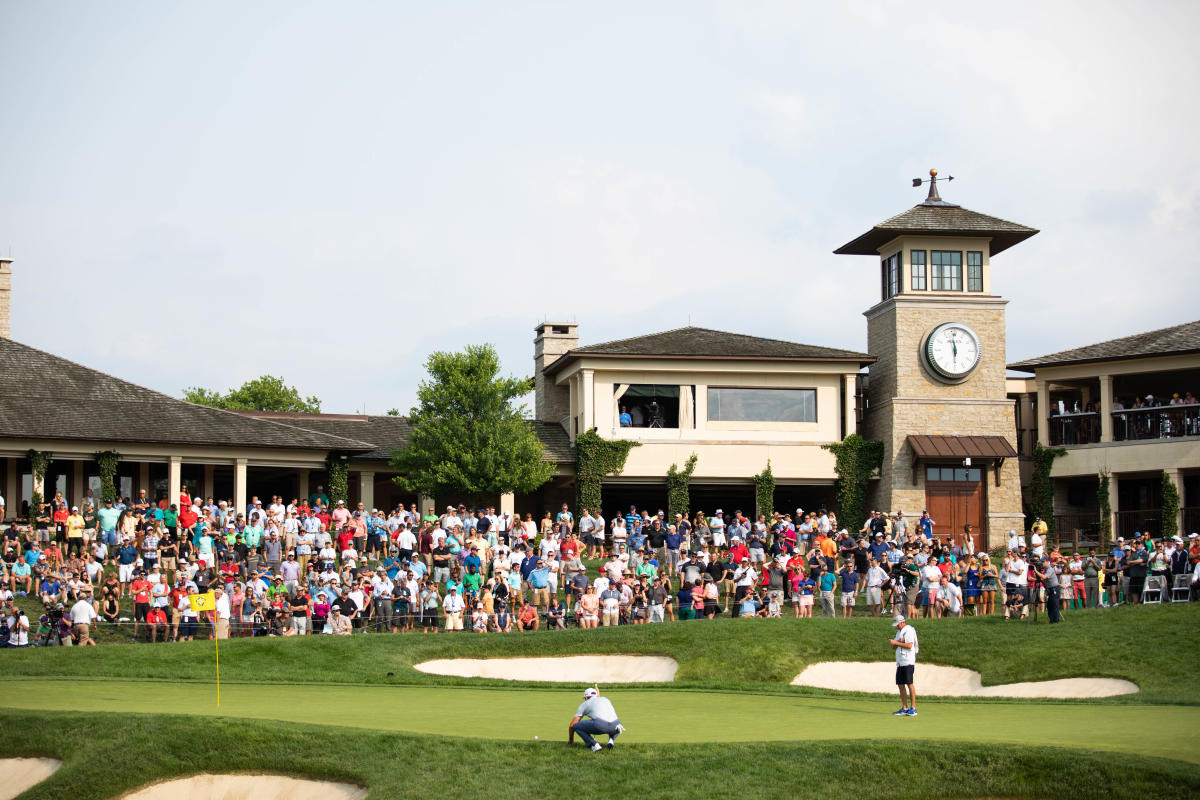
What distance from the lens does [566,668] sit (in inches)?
1158

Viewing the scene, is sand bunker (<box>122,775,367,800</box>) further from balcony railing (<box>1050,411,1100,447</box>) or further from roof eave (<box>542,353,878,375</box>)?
balcony railing (<box>1050,411,1100,447</box>)

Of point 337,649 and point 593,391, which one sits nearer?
point 337,649

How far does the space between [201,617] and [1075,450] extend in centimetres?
3076

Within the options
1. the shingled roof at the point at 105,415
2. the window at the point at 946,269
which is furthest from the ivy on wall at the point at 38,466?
the window at the point at 946,269

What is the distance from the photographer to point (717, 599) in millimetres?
33906

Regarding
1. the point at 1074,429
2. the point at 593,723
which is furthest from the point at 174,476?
the point at 593,723

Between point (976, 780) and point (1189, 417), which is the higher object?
point (1189, 417)

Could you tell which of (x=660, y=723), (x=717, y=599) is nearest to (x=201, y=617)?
(x=717, y=599)

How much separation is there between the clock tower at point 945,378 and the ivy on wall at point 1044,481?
1.65m

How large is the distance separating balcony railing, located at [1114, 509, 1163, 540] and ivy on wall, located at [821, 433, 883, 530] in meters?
7.92

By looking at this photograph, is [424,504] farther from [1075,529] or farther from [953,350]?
[1075,529]

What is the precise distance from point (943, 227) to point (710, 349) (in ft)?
29.2

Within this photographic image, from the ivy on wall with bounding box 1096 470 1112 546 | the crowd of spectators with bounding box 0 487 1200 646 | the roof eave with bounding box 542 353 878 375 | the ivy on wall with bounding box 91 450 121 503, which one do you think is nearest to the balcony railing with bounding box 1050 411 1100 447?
the ivy on wall with bounding box 1096 470 1112 546

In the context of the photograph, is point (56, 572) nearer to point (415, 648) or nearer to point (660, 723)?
point (415, 648)
